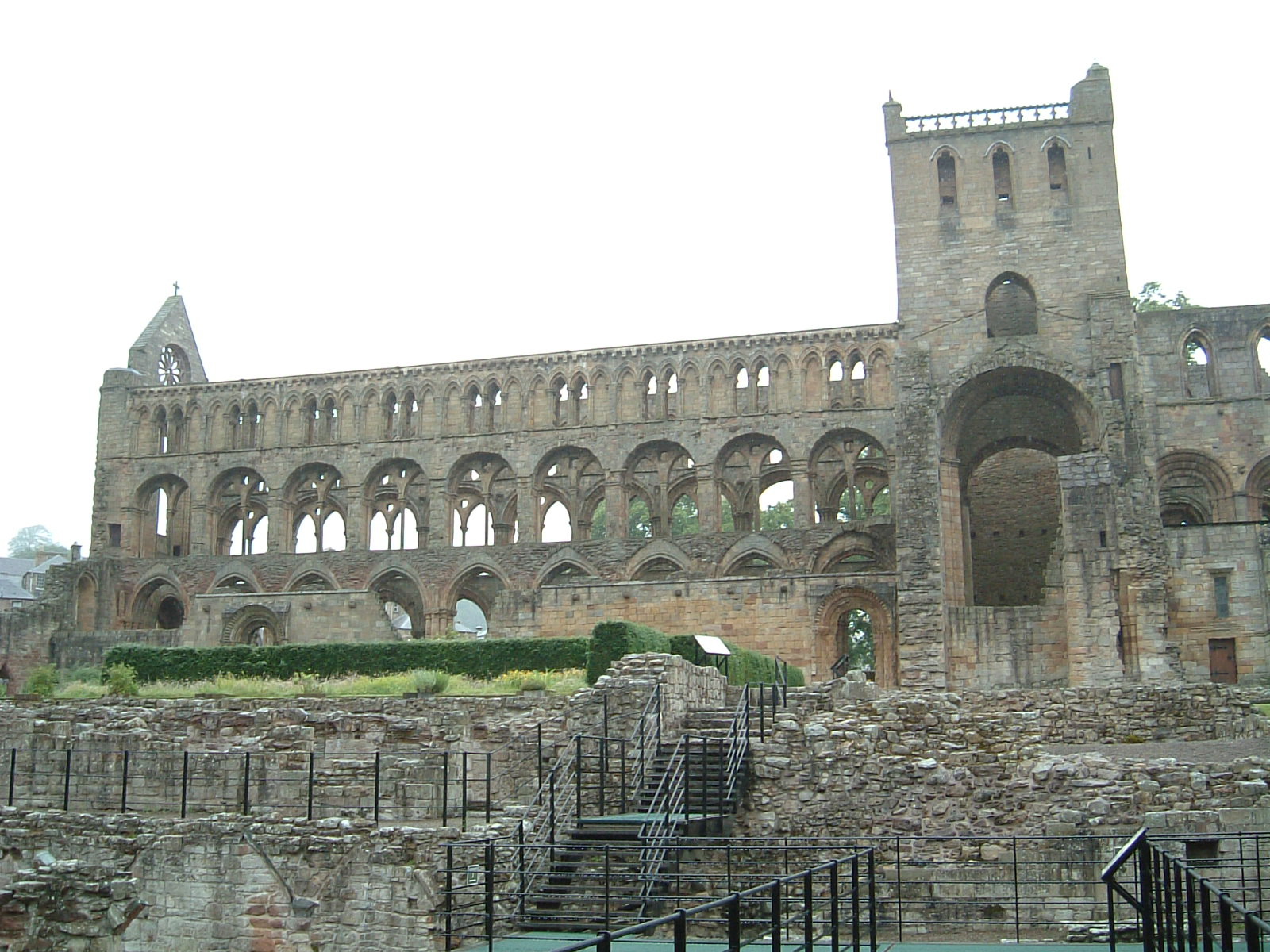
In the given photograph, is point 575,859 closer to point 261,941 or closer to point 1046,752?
point 261,941

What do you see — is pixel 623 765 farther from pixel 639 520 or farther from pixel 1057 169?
pixel 639 520

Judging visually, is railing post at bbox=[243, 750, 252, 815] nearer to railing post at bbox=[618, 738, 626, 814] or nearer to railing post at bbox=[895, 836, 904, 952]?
railing post at bbox=[618, 738, 626, 814]

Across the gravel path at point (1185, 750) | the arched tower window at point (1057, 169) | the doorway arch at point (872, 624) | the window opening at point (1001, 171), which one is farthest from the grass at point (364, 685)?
the arched tower window at point (1057, 169)

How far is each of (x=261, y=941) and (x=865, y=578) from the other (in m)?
26.2

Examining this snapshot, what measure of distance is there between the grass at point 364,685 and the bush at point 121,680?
0.74 ft

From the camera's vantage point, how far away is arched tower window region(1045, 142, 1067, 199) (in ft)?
137

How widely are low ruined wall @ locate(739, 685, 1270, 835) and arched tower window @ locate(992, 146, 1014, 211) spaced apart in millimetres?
23388

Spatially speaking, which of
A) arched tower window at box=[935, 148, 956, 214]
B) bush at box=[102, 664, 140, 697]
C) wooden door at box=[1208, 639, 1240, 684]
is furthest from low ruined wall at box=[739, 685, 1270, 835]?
arched tower window at box=[935, 148, 956, 214]

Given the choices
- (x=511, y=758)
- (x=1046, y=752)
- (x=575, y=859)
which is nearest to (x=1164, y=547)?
(x=1046, y=752)

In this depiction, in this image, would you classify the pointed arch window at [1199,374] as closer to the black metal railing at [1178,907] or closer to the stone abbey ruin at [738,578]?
the stone abbey ruin at [738,578]

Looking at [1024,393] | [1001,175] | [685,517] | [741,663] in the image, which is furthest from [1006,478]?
[685,517]

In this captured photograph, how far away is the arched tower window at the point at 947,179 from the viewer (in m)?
Result: 42.2

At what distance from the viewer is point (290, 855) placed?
18047 mm

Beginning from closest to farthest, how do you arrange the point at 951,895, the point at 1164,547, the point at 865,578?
the point at 951,895 < the point at 1164,547 < the point at 865,578
